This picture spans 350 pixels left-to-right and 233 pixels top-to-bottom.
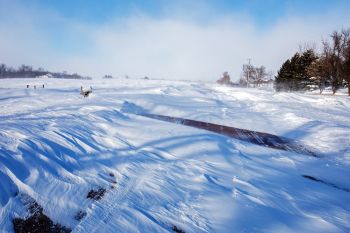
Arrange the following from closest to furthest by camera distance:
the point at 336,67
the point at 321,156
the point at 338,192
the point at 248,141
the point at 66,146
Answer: the point at 338,192
the point at 66,146
the point at 321,156
the point at 248,141
the point at 336,67

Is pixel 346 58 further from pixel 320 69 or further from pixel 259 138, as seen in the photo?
pixel 259 138

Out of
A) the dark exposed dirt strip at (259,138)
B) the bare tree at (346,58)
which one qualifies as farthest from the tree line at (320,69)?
the dark exposed dirt strip at (259,138)

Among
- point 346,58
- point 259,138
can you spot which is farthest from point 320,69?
point 259,138

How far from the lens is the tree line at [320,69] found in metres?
29.1

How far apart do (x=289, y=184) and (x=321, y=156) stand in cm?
276

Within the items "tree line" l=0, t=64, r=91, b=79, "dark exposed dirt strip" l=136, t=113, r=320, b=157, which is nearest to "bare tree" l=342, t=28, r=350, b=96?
"dark exposed dirt strip" l=136, t=113, r=320, b=157

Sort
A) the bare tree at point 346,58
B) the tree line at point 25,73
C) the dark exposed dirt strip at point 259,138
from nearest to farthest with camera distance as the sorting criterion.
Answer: the dark exposed dirt strip at point 259,138 < the bare tree at point 346,58 < the tree line at point 25,73

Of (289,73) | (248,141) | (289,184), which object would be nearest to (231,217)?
(289,184)

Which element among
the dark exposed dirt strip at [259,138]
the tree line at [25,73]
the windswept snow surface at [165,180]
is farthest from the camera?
the tree line at [25,73]

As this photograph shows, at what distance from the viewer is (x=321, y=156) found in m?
6.92

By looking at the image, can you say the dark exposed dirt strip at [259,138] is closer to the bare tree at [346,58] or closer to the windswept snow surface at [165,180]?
the windswept snow surface at [165,180]

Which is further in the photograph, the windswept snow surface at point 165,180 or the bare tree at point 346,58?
the bare tree at point 346,58

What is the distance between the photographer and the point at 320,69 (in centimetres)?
3159

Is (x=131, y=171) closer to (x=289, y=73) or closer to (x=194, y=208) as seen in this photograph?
(x=194, y=208)
